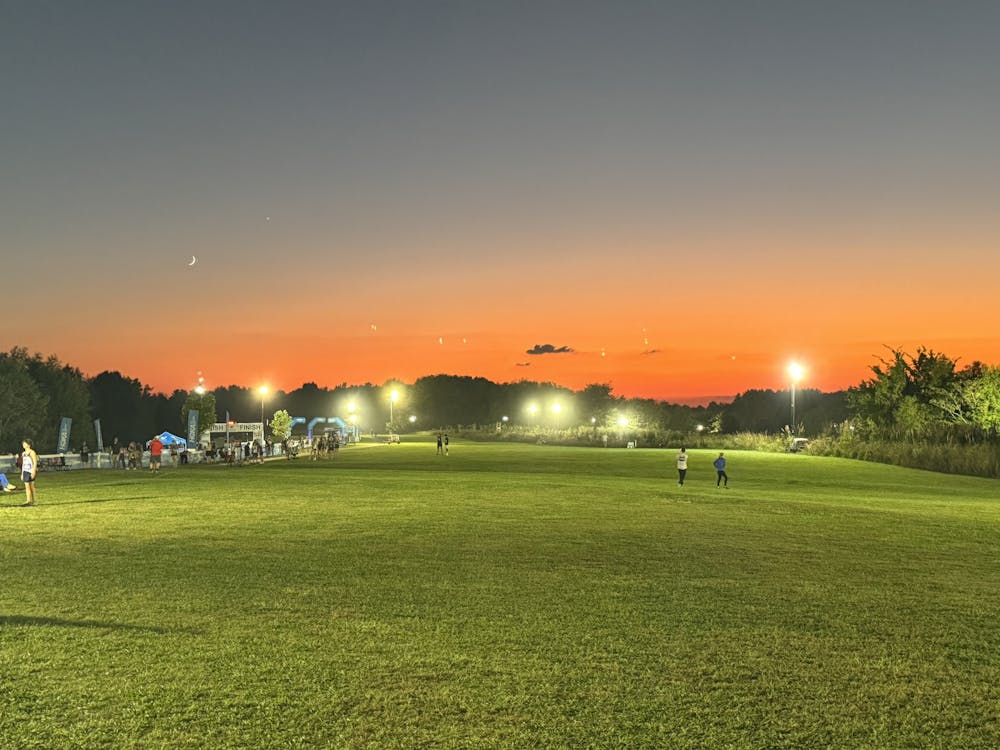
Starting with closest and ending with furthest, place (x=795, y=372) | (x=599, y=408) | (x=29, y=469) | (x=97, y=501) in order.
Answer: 1. (x=29, y=469)
2. (x=97, y=501)
3. (x=795, y=372)
4. (x=599, y=408)

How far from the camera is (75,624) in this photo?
28.7ft

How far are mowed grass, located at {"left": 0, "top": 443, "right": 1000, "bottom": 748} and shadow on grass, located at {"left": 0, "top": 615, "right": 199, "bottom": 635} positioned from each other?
1.7 inches

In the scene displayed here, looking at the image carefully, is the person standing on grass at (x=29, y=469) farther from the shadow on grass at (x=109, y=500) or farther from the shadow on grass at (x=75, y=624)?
the shadow on grass at (x=75, y=624)

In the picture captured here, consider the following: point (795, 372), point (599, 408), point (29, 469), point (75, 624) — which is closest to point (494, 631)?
point (75, 624)

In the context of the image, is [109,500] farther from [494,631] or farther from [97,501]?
[494,631]

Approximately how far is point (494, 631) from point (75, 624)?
4457 millimetres

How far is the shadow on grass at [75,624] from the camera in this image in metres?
8.55

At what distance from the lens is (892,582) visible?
11.6 meters

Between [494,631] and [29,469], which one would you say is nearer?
[494,631]

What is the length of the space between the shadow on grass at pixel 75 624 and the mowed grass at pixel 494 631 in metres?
0.04

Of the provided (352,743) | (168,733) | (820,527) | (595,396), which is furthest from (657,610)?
(595,396)

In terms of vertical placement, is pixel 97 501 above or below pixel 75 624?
above

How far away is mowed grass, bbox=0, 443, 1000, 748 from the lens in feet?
19.6

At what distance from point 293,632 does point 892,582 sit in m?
8.26
